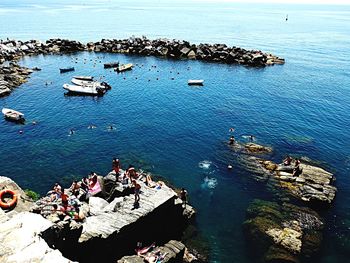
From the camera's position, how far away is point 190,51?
12975 centimetres

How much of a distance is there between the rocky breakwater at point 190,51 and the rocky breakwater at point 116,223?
305 feet

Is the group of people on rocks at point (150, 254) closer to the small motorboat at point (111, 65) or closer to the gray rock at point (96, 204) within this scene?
the gray rock at point (96, 204)

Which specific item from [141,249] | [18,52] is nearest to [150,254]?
[141,249]

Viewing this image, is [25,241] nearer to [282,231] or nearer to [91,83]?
[282,231]

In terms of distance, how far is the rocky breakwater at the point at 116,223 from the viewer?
28516 millimetres

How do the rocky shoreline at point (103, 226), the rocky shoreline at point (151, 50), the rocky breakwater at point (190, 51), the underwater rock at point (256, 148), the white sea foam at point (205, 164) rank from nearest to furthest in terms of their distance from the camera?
the rocky shoreline at point (103, 226)
the white sea foam at point (205, 164)
the underwater rock at point (256, 148)
the rocky shoreline at point (151, 50)
the rocky breakwater at point (190, 51)

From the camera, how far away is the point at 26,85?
91.0m

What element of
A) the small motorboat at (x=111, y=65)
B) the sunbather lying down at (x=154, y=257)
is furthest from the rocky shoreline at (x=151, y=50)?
the sunbather lying down at (x=154, y=257)

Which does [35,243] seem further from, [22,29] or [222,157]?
[22,29]

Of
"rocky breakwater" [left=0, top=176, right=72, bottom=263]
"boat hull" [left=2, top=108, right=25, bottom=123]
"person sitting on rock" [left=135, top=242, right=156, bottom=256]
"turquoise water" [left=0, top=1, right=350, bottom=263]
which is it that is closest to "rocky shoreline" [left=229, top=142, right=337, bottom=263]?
"turquoise water" [left=0, top=1, right=350, bottom=263]

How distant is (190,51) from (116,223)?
353 ft

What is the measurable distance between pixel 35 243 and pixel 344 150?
54449mm

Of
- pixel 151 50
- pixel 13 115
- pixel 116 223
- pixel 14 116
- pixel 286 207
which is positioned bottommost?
pixel 286 207

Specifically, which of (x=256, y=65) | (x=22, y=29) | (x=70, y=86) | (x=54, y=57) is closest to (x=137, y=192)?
(x=70, y=86)
